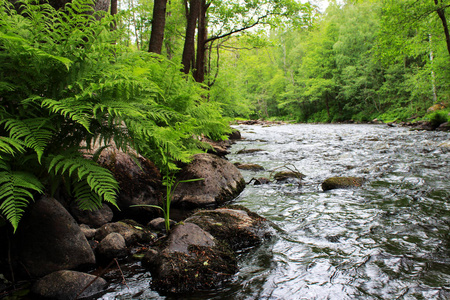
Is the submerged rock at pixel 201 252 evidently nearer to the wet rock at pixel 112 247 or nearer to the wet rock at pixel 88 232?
the wet rock at pixel 112 247

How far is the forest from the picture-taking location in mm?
1936

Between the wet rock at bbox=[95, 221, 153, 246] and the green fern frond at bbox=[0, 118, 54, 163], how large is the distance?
1.38 m

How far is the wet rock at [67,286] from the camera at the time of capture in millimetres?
1977

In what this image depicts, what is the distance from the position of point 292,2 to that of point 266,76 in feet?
136

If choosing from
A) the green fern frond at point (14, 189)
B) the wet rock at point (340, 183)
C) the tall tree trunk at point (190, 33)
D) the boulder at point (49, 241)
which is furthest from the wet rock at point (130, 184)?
the tall tree trunk at point (190, 33)

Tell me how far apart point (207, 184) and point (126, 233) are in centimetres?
187

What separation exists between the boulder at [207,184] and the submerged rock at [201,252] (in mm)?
1122

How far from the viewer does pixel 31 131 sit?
1852 millimetres

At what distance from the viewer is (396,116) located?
1024 inches

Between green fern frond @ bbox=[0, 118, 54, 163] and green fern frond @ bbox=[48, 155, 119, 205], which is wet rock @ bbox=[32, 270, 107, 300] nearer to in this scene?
green fern frond @ bbox=[48, 155, 119, 205]

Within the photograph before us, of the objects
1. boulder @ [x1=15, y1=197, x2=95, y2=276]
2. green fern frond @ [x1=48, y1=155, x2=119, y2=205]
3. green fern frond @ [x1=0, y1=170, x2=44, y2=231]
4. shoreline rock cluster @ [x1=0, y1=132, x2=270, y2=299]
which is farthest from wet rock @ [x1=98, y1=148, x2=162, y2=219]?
green fern frond @ [x1=0, y1=170, x2=44, y2=231]

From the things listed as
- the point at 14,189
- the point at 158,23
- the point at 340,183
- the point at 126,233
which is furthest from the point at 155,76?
the point at 340,183

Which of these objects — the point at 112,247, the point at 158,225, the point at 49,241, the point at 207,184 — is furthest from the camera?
the point at 207,184

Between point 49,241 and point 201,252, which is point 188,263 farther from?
point 49,241
